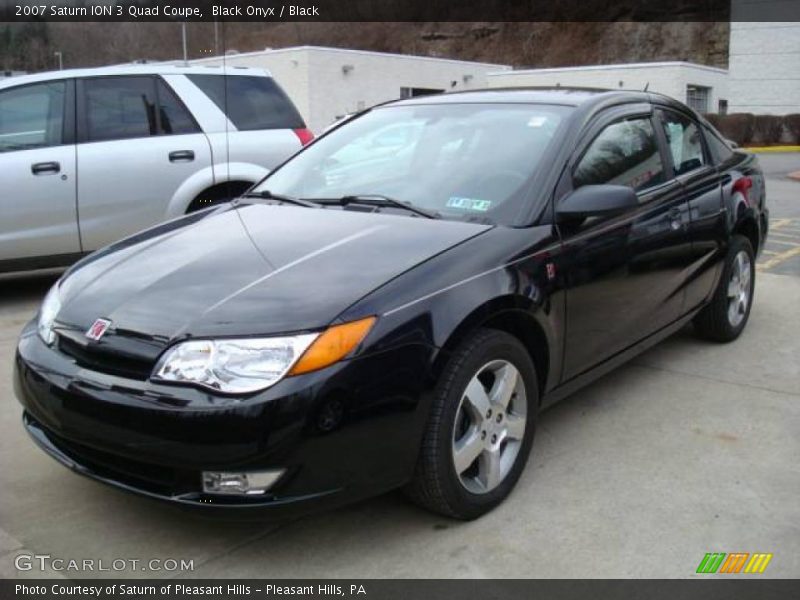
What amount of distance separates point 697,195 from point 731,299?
3.15 ft

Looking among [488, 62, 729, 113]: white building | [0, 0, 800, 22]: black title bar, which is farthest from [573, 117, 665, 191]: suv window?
[488, 62, 729, 113]: white building

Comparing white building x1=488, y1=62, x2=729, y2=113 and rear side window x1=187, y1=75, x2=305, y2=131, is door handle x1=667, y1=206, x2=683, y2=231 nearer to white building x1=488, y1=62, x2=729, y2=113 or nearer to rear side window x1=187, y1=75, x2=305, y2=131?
rear side window x1=187, y1=75, x2=305, y2=131

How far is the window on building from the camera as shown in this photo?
1265 inches

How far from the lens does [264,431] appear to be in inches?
101

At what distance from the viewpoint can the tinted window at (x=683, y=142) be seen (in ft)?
15.1

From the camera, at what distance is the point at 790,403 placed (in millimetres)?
4359

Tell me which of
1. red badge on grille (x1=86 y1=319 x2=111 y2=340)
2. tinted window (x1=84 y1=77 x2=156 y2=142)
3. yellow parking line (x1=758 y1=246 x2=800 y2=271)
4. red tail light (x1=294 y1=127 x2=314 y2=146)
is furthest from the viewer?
yellow parking line (x1=758 y1=246 x2=800 y2=271)

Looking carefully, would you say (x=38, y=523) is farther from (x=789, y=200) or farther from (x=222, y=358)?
(x=789, y=200)

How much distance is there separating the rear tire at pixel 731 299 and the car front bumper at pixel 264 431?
2970mm

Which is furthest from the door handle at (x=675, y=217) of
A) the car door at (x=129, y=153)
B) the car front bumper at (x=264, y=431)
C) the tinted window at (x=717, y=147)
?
the car door at (x=129, y=153)

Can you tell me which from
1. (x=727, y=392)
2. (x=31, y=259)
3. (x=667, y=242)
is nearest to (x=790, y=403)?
(x=727, y=392)

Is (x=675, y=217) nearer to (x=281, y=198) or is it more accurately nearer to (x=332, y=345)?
(x=281, y=198)

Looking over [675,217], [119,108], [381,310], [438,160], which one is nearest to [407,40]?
[119,108]

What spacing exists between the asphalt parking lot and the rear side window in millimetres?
3544
